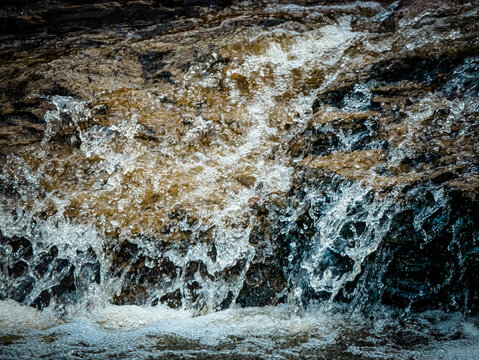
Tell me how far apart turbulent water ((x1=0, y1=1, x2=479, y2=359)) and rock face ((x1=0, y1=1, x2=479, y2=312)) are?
0.02m

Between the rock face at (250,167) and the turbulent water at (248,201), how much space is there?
17mm

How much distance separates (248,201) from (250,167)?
48cm

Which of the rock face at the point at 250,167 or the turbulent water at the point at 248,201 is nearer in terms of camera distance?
the turbulent water at the point at 248,201

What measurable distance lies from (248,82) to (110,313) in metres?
3.03

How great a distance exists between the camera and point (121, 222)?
3545mm

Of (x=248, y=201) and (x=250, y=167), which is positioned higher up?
(x=250, y=167)

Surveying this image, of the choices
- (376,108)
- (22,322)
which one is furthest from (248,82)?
(22,322)

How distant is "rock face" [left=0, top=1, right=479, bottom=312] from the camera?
119 inches

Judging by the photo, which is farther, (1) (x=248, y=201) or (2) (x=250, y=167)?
(2) (x=250, y=167)

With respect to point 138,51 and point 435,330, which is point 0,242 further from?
point 435,330

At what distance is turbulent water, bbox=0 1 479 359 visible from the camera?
286 centimetres

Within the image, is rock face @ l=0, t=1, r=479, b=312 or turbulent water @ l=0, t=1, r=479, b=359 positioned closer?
turbulent water @ l=0, t=1, r=479, b=359

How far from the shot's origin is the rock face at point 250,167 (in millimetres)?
3021

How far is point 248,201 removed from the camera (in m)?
3.62
